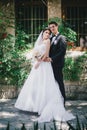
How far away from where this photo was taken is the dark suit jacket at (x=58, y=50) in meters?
8.11

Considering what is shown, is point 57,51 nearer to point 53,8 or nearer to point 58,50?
point 58,50

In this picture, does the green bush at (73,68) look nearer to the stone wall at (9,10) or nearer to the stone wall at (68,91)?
the stone wall at (68,91)

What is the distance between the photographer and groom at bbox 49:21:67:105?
26.6ft

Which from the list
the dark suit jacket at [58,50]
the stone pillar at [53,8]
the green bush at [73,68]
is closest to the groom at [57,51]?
the dark suit jacket at [58,50]

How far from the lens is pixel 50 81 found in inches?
325

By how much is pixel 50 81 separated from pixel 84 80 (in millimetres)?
2181

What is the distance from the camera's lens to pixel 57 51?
8219mm

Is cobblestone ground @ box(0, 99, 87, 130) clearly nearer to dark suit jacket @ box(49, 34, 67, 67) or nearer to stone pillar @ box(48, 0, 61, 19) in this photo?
dark suit jacket @ box(49, 34, 67, 67)

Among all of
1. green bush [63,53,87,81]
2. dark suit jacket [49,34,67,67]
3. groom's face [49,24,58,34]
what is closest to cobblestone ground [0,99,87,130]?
green bush [63,53,87,81]

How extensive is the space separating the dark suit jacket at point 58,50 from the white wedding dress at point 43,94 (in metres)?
0.19

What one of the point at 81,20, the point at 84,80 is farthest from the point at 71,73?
the point at 81,20

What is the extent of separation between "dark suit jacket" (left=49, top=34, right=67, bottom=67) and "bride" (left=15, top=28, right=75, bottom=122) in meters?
0.12

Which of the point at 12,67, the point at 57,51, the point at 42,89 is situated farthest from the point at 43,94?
the point at 12,67

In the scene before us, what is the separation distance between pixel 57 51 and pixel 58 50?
4 cm
